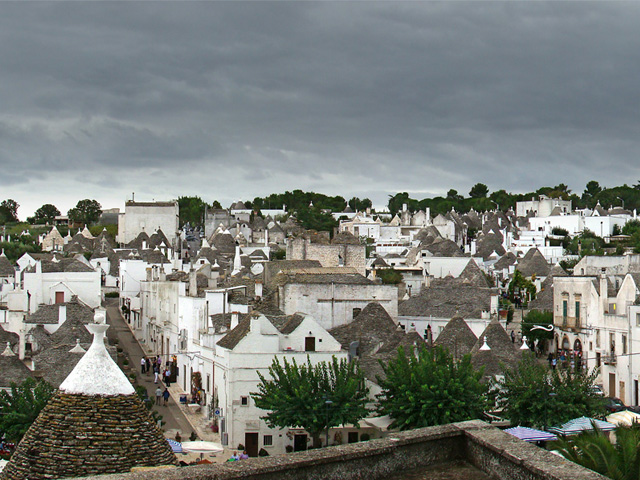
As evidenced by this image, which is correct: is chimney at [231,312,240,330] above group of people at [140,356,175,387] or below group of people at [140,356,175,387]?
above

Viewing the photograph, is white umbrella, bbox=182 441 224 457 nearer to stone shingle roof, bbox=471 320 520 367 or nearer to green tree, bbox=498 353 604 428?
green tree, bbox=498 353 604 428

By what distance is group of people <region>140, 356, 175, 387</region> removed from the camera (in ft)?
170

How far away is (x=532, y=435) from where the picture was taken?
32.8 m

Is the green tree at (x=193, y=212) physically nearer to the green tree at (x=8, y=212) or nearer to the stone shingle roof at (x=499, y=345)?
the green tree at (x=8, y=212)

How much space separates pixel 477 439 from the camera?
948 centimetres

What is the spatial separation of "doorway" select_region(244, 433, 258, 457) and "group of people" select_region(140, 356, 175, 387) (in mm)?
12673

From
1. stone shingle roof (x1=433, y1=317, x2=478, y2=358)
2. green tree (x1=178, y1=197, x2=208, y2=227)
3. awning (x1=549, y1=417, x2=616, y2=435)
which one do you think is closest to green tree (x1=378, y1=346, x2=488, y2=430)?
awning (x1=549, y1=417, x2=616, y2=435)

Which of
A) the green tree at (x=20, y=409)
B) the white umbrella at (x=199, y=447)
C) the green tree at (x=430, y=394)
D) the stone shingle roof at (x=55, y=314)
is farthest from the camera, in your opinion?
the stone shingle roof at (x=55, y=314)

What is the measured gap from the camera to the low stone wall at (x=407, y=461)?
8.29 metres

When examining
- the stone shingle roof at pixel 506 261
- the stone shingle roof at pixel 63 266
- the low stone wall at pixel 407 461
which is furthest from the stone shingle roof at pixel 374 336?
the stone shingle roof at pixel 506 261

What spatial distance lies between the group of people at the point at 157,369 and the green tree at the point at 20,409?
54.6 ft

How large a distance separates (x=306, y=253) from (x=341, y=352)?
99.5 ft

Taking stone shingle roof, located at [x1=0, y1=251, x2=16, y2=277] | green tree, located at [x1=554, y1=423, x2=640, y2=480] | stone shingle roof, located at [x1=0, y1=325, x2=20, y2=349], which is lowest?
green tree, located at [x1=554, y1=423, x2=640, y2=480]

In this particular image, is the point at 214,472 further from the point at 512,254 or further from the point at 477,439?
the point at 512,254
